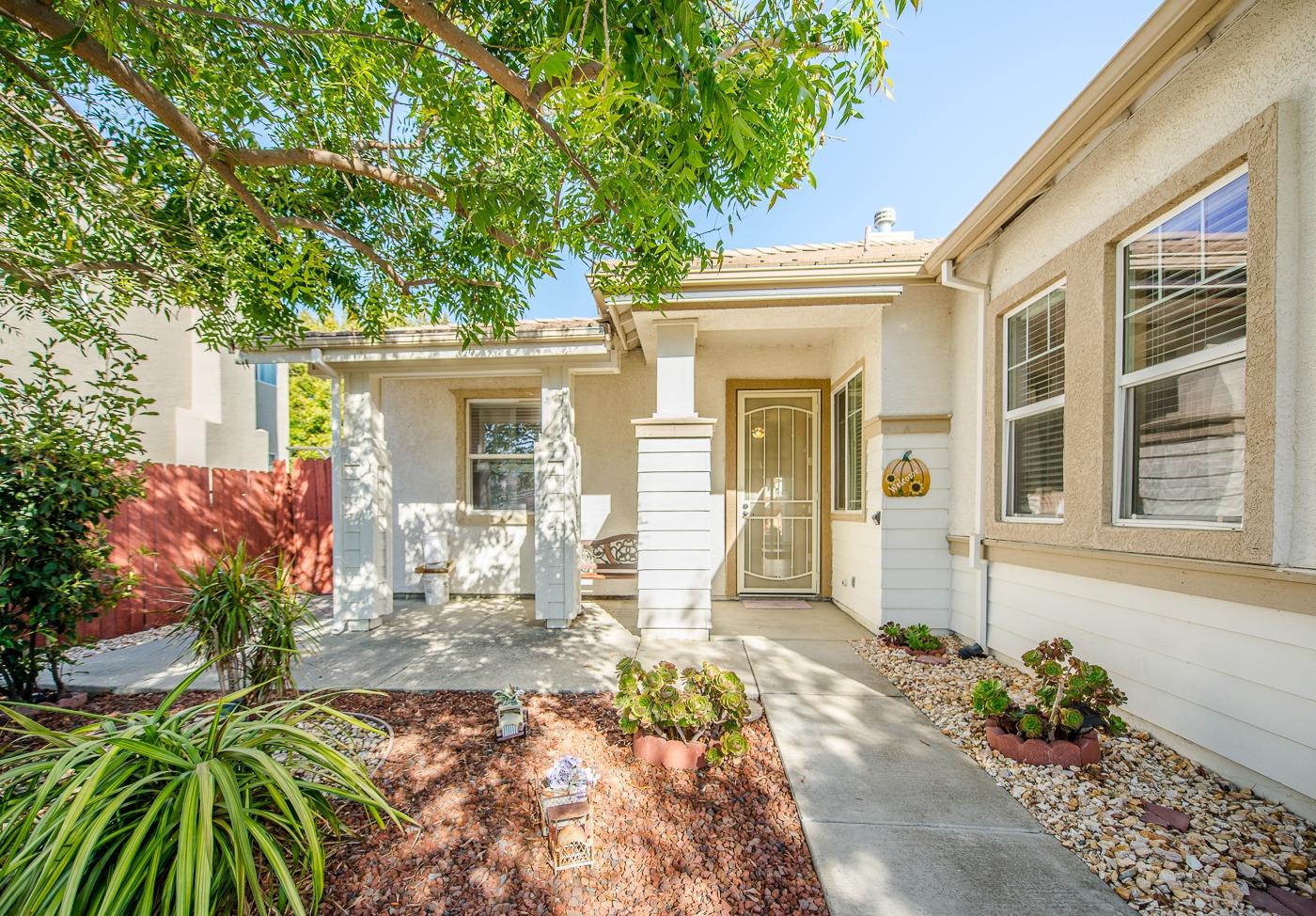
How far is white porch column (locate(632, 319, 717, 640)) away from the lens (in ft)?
15.6

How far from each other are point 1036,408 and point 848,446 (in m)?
2.16

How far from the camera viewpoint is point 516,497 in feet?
22.1

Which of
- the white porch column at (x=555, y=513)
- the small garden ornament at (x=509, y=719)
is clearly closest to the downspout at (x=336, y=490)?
the white porch column at (x=555, y=513)

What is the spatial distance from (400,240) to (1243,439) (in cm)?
519

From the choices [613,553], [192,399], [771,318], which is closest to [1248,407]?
[771,318]

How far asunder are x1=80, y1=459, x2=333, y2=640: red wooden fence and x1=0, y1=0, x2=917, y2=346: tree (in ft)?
6.91

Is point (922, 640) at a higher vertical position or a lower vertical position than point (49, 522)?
lower

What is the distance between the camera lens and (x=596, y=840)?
2.05 m

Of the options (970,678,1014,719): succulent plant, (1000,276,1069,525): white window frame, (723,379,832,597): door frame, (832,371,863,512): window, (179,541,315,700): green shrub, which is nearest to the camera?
(970,678,1014,719): succulent plant

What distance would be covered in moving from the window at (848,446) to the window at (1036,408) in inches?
57.9

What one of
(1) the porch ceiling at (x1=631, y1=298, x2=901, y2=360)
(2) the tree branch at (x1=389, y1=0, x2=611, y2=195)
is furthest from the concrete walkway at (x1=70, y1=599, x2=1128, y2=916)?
(2) the tree branch at (x1=389, y1=0, x2=611, y2=195)

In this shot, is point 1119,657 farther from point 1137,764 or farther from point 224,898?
point 224,898

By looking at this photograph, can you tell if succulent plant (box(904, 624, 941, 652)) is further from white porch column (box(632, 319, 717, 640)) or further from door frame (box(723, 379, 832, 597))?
door frame (box(723, 379, 832, 597))

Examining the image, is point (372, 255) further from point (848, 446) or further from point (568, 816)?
point (848, 446)
